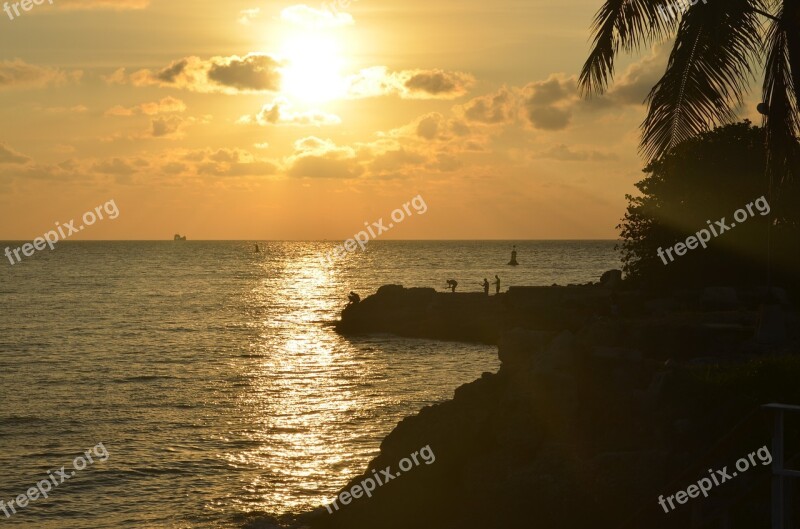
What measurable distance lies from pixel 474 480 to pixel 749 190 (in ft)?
91.8

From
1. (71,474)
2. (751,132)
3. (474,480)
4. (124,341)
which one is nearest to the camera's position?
(474,480)

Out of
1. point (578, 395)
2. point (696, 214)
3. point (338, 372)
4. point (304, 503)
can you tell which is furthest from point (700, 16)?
point (338, 372)

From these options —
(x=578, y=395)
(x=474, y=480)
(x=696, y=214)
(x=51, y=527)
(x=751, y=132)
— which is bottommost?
(x=51, y=527)

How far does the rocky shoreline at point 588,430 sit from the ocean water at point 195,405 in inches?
203

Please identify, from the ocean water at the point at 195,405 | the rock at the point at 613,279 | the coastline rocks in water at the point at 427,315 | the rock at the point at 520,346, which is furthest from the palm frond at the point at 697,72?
the coastline rocks in water at the point at 427,315

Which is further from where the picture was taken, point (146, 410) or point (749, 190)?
point (749, 190)

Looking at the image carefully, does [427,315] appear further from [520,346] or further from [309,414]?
[520,346]

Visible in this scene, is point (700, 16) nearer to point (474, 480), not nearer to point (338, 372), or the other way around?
point (474, 480)

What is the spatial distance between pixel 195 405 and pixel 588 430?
81.7 feet

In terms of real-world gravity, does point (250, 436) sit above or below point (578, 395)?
below

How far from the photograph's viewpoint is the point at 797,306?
3159 centimetres

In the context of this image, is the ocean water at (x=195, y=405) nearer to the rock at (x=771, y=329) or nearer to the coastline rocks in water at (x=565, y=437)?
the coastline rocks in water at (x=565, y=437)

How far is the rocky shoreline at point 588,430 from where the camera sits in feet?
49.7

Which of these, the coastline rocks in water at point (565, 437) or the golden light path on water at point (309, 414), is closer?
the coastline rocks in water at point (565, 437)
